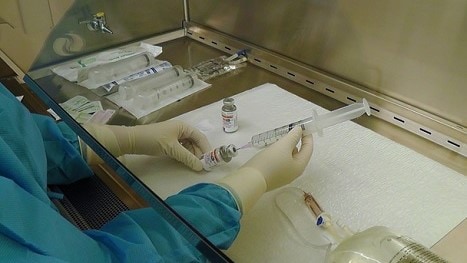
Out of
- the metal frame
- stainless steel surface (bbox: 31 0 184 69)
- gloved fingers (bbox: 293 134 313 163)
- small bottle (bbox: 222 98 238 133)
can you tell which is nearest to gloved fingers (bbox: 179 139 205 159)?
small bottle (bbox: 222 98 238 133)

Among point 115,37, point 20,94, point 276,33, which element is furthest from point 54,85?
point 276,33

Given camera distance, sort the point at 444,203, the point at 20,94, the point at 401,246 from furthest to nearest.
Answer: the point at 20,94 → the point at 444,203 → the point at 401,246

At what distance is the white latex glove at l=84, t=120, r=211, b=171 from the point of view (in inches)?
37.1

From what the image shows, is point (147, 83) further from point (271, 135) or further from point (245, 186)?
point (245, 186)

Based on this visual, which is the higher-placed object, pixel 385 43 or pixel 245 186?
pixel 385 43

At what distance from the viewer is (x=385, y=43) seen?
1.07 m

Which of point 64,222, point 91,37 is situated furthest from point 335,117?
point 91,37

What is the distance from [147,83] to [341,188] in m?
0.67


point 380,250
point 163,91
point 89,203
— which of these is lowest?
point 89,203

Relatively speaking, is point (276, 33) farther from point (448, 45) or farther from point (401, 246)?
point (401, 246)

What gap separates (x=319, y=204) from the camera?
2.81 feet

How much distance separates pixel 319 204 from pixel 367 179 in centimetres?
13

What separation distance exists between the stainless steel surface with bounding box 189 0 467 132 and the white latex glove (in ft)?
1.46

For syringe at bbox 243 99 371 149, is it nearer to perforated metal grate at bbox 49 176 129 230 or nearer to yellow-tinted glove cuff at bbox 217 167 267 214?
yellow-tinted glove cuff at bbox 217 167 267 214
